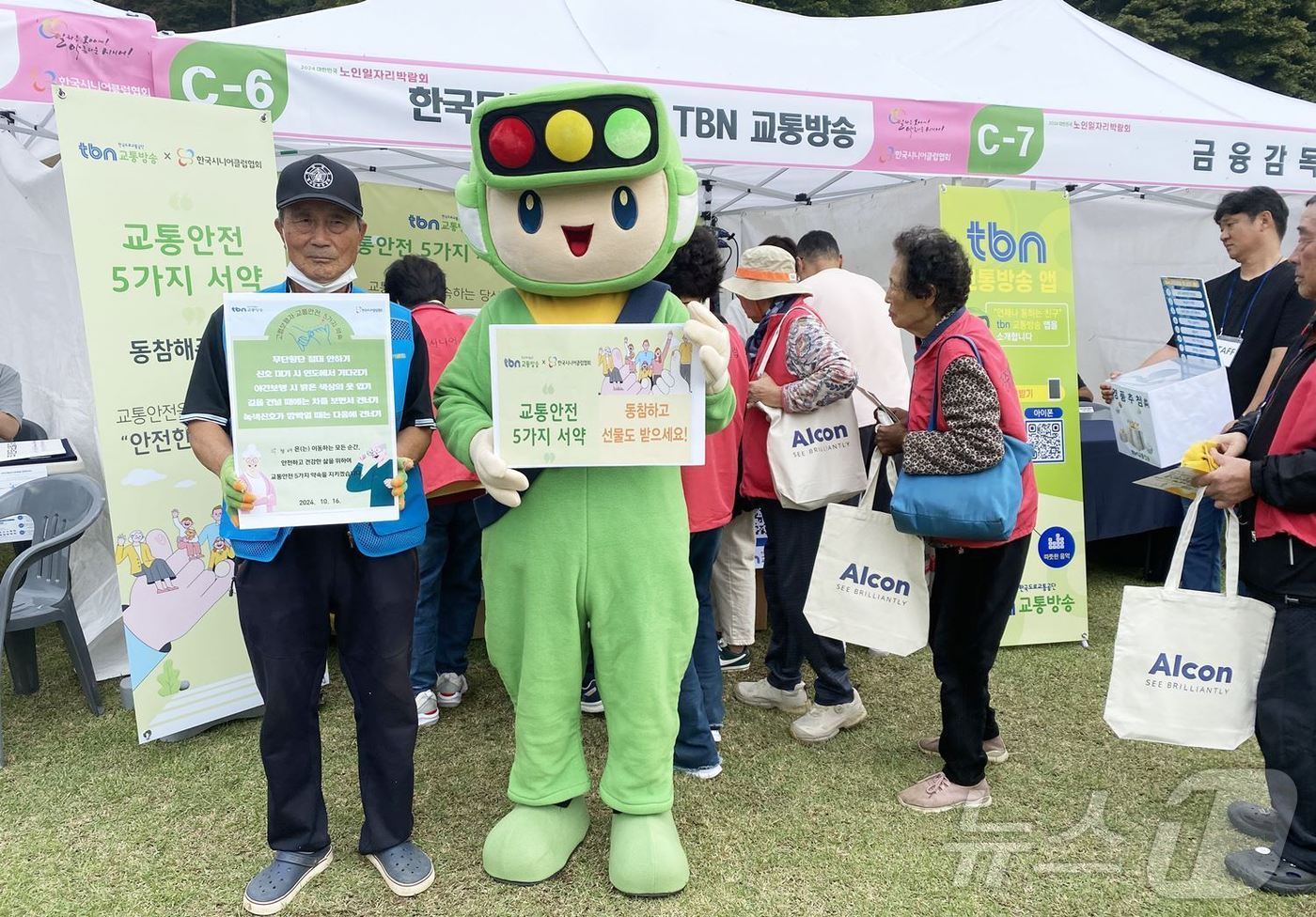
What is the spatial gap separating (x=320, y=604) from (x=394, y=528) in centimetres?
29

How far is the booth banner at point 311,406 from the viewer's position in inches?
78.4

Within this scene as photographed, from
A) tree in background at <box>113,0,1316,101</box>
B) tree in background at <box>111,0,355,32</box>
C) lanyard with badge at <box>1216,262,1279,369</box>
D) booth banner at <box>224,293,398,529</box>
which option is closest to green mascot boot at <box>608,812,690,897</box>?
booth banner at <box>224,293,398,529</box>

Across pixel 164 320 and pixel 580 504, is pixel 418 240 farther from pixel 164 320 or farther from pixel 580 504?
pixel 580 504

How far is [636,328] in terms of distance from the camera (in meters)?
2.10

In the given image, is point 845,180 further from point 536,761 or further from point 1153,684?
point 536,761

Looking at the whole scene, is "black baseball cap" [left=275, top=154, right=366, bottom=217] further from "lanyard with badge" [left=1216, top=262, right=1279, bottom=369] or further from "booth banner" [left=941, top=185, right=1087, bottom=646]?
"lanyard with badge" [left=1216, top=262, right=1279, bottom=369]

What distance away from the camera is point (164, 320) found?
3.05m

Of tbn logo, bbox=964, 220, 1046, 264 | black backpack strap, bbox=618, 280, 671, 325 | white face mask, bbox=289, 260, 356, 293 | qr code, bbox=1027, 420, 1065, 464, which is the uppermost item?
tbn logo, bbox=964, 220, 1046, 264

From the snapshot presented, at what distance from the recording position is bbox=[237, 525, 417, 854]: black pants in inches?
84.9

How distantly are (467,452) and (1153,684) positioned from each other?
1967 millimetres

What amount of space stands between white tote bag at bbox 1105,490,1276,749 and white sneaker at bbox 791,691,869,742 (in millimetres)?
1091

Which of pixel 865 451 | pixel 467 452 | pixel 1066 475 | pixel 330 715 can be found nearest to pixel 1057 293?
pixel 1066 475

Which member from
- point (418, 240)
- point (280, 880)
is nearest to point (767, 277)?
point (280, 880)

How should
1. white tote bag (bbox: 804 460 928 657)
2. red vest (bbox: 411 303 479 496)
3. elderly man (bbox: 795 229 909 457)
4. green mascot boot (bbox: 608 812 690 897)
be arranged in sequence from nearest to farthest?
green mascot boot (bbox: 608 812 690 897)
white tote bag (bbox: 804 460 928 657)
red vest (bbox: 411 303 479 496)
elderly man (bbox: 795 229 909 457)
